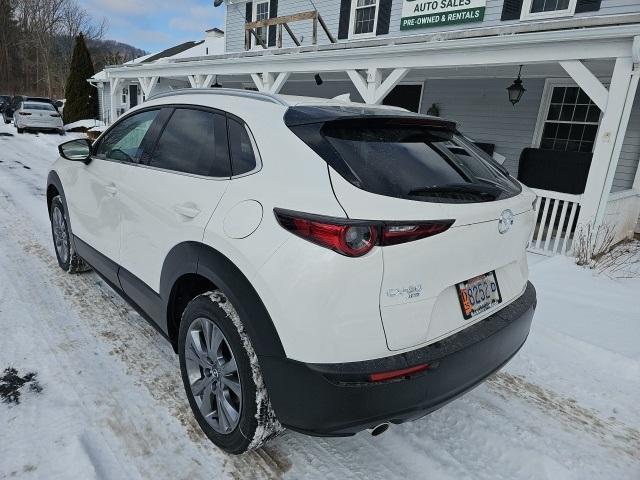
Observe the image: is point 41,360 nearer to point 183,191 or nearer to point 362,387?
point 183,191

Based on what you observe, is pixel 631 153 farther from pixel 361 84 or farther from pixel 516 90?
pixel 361 84

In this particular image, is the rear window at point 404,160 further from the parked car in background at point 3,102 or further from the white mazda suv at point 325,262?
the parked car in background at point 3,102

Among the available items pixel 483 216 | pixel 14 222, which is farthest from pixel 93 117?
pixel 483 216

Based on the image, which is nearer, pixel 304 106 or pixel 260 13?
pixel 304 106

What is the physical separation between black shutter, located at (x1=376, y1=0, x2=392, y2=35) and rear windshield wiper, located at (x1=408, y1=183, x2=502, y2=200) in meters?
10.4

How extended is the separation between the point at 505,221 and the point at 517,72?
8057 mm

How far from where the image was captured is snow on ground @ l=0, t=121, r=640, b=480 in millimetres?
2059

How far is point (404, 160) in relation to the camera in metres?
1.94

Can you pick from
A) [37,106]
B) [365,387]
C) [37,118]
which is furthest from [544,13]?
[37,106]

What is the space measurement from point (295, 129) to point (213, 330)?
102cm

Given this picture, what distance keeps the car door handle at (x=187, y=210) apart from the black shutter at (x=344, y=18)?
11.3m

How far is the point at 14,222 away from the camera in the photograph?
563cm

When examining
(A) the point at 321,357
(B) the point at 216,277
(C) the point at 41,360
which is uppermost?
(B) the point at 216,277

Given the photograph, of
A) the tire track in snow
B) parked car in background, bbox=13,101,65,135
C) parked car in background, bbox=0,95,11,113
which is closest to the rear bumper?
the tire track in snow
